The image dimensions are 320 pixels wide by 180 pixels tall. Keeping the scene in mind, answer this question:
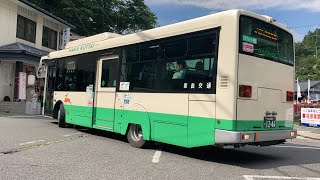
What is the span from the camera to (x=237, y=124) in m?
7.97

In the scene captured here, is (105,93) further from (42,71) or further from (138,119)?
(42,71)

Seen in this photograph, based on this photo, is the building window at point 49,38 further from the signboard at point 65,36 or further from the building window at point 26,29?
the building window at point 26,29

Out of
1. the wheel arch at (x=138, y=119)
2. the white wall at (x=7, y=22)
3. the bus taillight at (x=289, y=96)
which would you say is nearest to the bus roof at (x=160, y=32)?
the bus taillight at (x=289, y=96)

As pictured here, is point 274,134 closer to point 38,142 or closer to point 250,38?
point 250,38

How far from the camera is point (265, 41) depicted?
8930 mm

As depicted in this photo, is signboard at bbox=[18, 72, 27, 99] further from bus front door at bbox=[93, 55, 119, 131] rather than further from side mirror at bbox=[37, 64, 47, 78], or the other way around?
bus front door at bbox=[93, 55, 119, 131]

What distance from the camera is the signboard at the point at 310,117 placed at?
2581cm

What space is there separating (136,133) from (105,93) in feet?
6.61

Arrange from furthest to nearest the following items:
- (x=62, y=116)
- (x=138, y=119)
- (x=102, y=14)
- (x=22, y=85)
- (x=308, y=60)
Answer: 1. (x=308, y=60)
2. (x=102, y=14)
3. (x=22, y=85)
4. (x=62, y=116)
5. (x=138, y=119)

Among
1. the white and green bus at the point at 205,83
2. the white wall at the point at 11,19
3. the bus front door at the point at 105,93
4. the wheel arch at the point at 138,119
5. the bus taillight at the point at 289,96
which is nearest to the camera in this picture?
the white and green bus at the point at 205,83

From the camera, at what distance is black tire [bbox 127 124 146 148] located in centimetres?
1050

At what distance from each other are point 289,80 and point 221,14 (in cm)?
267

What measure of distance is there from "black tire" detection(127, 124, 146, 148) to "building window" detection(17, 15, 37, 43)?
18.4m

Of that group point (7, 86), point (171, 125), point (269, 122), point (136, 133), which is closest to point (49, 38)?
point (7, 86)
